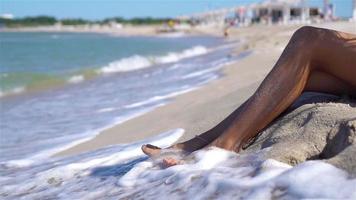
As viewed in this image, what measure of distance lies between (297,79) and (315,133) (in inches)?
13.4

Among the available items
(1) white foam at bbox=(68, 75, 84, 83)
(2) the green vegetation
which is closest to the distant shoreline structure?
(2) the green vegetation

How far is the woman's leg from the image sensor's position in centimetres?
308

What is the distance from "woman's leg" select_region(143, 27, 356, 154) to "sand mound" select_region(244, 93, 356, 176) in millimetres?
82

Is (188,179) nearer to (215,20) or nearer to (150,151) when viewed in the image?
(150,151)

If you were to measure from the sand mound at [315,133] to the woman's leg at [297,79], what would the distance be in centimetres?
8

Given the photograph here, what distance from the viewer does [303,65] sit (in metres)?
3.17

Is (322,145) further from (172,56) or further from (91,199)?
(172,56)

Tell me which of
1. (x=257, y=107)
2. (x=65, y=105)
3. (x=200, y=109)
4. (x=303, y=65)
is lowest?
(x=65, y=105)

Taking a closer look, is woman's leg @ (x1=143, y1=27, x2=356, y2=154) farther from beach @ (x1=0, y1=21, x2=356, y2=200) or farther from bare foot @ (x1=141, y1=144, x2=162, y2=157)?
bare foot @ (x1=141, y1=144, x2=162, y2=157)

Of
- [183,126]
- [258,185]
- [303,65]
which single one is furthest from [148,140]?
[258,185]

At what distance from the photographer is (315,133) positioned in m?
3.04

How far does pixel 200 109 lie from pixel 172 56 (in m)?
18.1

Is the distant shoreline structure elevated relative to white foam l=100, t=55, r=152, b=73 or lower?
lower

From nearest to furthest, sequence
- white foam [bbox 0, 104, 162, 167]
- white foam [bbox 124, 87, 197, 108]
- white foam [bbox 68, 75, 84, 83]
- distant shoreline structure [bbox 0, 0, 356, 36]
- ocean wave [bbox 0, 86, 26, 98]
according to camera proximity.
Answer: white foam [bbox 0, 104, 162, 167] → white foam [bbox 124, 87, 197, 108] → ocean wave [bbox 0, 86, 26, 98] → white foam [bbox 68, 75, 84, 83] → distant shoreline structure [bbox 0, 0, 356, 36]
